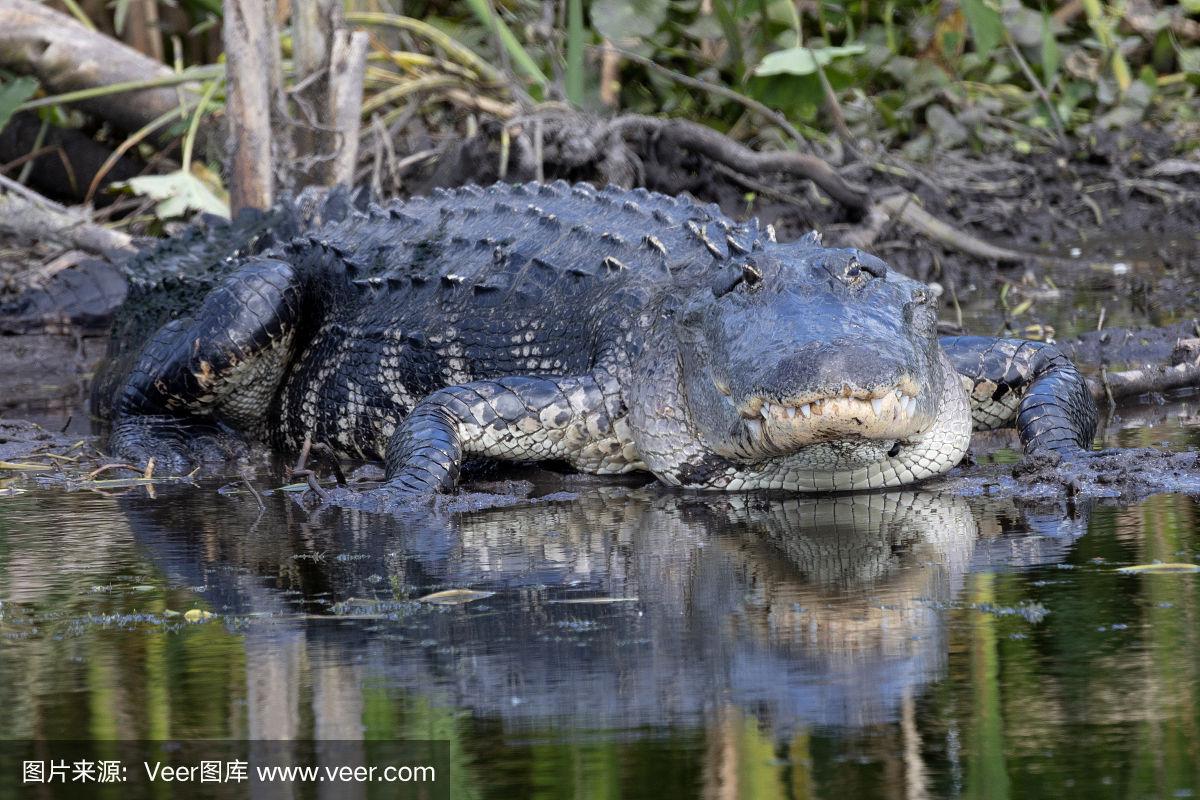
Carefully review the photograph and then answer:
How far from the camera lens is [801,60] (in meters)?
9.47

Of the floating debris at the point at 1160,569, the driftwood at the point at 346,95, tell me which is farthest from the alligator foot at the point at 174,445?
the floating debris at the point at 1160,569

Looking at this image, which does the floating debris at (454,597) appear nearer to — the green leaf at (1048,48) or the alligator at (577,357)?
the alligator at (577,357)

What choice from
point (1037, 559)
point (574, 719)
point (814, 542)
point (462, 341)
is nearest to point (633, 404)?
point (462, 341)

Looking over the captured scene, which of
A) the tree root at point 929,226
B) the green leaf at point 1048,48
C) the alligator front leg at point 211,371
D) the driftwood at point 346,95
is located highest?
the green leaf at point 1048,48

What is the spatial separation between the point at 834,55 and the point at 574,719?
24.0ft

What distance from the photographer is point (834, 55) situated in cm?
936

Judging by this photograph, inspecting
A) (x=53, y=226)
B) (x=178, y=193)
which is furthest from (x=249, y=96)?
(x=53, y=226)

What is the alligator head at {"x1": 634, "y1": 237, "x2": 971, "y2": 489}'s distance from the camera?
13.7ft

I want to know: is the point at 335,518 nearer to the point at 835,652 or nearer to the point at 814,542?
the point at 814,542

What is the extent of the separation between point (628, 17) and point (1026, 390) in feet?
19.9

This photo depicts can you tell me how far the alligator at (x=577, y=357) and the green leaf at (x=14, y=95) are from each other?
274cm

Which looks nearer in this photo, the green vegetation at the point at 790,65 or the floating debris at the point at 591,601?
the floating debris at the point at 591,601

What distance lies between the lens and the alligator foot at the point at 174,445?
19.6 ft

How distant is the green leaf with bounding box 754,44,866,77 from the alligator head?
4.64 meters
